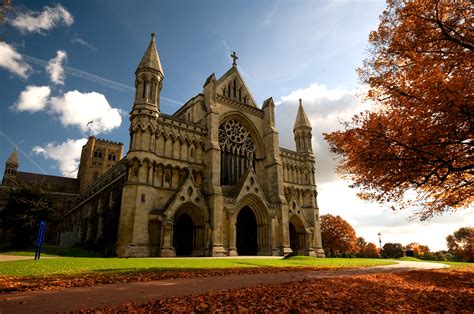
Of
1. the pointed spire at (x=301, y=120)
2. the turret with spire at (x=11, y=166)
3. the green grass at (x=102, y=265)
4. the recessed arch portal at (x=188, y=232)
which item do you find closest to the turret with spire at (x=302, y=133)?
the pointed spire at (x=301, y=120)

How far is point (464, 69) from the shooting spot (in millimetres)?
9750

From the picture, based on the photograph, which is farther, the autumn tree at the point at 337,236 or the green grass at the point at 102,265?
the autumn tree at the point at 337,236

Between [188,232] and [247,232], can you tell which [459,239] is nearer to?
[247,232]

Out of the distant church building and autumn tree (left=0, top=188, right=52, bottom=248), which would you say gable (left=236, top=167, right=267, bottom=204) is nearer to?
the distant church building

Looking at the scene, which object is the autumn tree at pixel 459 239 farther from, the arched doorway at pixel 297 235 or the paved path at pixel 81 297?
the paved path at pixel 81 297

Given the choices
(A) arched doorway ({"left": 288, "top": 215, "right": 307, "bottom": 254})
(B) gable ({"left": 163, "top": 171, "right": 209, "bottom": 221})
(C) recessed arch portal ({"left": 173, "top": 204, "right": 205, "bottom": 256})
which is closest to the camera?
(B) gable ({"left": 163, "top": 171, "right": 209, "bottom": 221})

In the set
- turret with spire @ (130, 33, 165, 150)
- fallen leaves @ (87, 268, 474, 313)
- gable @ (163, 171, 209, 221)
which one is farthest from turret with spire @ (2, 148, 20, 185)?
fallen leaves @ (87, 268, 474, 313)

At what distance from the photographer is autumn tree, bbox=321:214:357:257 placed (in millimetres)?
58969

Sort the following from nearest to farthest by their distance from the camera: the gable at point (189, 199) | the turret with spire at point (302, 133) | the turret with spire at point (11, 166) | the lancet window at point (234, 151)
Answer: the gable at point (189, 199)
the lancet window at point (234, 151)
the turret with spire at point (302, 133)
the turret with spire at point (11, 166)

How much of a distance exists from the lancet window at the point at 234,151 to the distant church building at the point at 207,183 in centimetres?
12

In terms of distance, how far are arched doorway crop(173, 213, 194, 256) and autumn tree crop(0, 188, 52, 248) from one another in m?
14.1

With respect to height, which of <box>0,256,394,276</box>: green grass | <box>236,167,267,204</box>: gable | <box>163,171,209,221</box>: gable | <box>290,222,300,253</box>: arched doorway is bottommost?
<box>0,256,394,276</box>: green grass

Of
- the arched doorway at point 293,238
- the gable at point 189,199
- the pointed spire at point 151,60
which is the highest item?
the pointed spire at point 151,60

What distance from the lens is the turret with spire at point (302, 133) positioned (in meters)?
40.7
